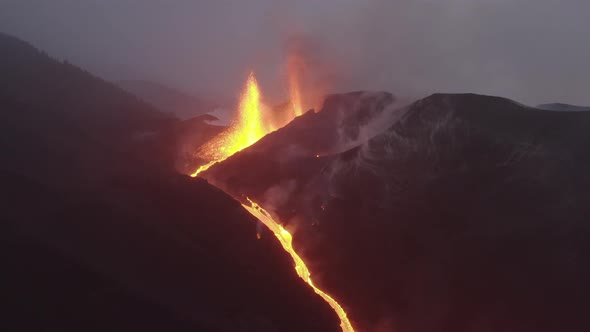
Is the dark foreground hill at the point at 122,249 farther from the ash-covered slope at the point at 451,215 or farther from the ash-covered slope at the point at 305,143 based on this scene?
the ash-covered slope at the point at 305,143

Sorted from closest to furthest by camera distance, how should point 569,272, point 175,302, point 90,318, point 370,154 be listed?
point 90,318 → point 175,302 → point 569,272 → point 370,154

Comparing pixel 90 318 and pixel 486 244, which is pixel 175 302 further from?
pixel 486 244

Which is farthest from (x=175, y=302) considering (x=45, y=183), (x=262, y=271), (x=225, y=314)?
(x=45, y=183)

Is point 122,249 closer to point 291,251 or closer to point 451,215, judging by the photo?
point 291,251

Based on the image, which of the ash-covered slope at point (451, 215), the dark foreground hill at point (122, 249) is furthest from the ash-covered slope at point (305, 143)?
the dark foreground hill at point (122, 249)

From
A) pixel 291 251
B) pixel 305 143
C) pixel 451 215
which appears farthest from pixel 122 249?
pixel 451 215

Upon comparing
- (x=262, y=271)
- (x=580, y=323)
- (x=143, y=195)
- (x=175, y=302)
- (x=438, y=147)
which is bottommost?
(x=580, y=323)

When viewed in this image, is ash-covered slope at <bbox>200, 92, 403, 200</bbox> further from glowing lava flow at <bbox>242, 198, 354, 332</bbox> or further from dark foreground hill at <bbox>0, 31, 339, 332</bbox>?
dark foreground hill at <bbox>0, 31, 339, 332</bbox>
